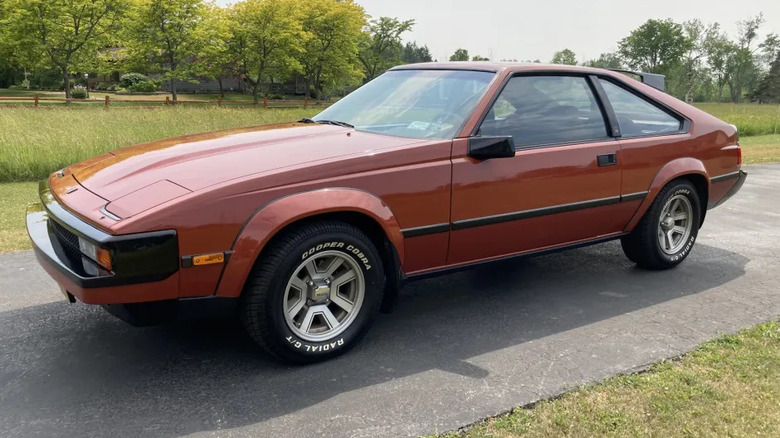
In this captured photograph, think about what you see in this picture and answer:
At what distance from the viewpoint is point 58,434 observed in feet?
8.09

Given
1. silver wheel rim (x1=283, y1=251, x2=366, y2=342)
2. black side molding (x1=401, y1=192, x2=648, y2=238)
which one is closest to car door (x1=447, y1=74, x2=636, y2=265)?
black side molding (x1=401, y1=192, x2=648, y2=238)

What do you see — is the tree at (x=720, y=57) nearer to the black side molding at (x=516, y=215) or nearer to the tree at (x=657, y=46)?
the tree at (x=657, y=46)

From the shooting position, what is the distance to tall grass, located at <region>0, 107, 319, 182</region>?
→ 10094mm

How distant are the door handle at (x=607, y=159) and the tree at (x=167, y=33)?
4234 centimetres

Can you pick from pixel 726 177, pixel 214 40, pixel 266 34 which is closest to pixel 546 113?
pixel 726 177

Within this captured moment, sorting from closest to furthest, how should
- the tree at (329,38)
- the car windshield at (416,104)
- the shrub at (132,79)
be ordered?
1. the car windshield at (416,104)
2. the tree at (329,38)
3. the shrub at (132,79)

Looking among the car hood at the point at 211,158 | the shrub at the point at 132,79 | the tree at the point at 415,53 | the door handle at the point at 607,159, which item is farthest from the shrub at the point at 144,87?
the tree at the point at 415,53

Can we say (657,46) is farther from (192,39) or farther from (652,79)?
(652,79)

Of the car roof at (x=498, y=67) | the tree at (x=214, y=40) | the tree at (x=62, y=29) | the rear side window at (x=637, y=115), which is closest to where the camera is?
the car roof at (x=498, y=67)

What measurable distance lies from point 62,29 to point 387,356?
1708 inches

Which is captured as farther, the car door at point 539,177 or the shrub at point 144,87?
the shrub at point 144,87

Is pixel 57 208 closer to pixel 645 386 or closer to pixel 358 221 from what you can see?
pixel 358 221

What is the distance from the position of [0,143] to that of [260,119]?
9.13m

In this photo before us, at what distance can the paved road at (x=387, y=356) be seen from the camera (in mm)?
2619
